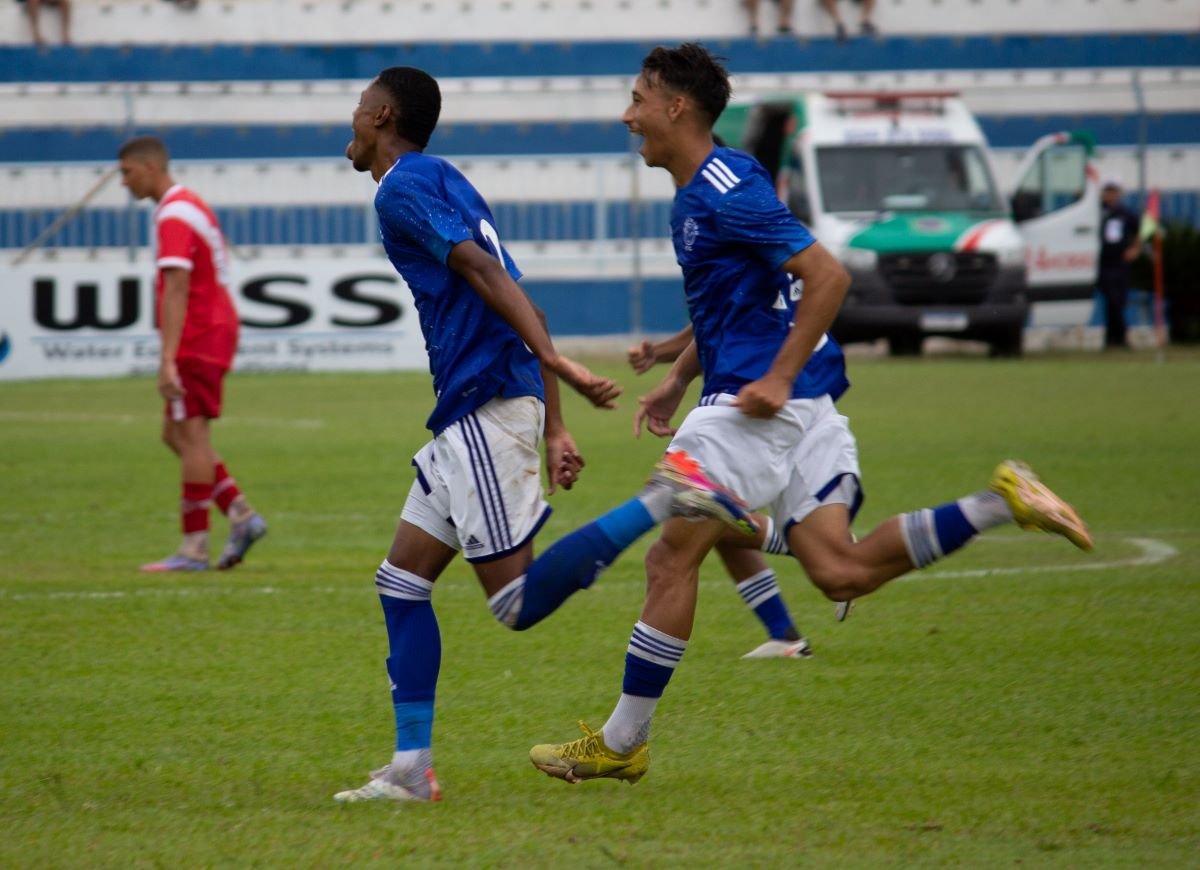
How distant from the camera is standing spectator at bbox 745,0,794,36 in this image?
116 ft

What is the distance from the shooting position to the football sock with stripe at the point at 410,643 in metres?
4.96

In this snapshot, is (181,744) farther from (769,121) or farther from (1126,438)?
(769,121)

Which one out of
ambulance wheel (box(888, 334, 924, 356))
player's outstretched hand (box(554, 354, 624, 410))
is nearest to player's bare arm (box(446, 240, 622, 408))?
player's outstretched hand (box(554, 354, 624, 410))

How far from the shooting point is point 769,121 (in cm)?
2573

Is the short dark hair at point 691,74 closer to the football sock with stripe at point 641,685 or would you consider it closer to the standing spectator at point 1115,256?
the football sock with stripe at point 641,685

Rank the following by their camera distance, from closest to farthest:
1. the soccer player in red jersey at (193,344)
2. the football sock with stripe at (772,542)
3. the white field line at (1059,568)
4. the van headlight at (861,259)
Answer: the football sock with stripe at (772,542), the white field line at (1059,568), the soccer player in red jersey at (193,344), the van headlight at (861,259)

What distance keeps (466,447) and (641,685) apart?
2.56ft

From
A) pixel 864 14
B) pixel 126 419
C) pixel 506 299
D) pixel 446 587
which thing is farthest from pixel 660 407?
pixel 864 14

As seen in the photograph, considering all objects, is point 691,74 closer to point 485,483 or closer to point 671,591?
point 485,483

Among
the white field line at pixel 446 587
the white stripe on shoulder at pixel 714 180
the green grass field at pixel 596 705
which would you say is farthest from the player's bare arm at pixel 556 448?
the white field line at pixel 446 587

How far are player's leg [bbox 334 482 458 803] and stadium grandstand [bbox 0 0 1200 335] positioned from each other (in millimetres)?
17424

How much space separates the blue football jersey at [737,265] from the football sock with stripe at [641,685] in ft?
2.32

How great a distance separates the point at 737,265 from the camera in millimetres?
5152

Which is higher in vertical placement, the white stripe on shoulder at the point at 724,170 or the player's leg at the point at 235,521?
the white stripe on shoulder at the point at 724,170
